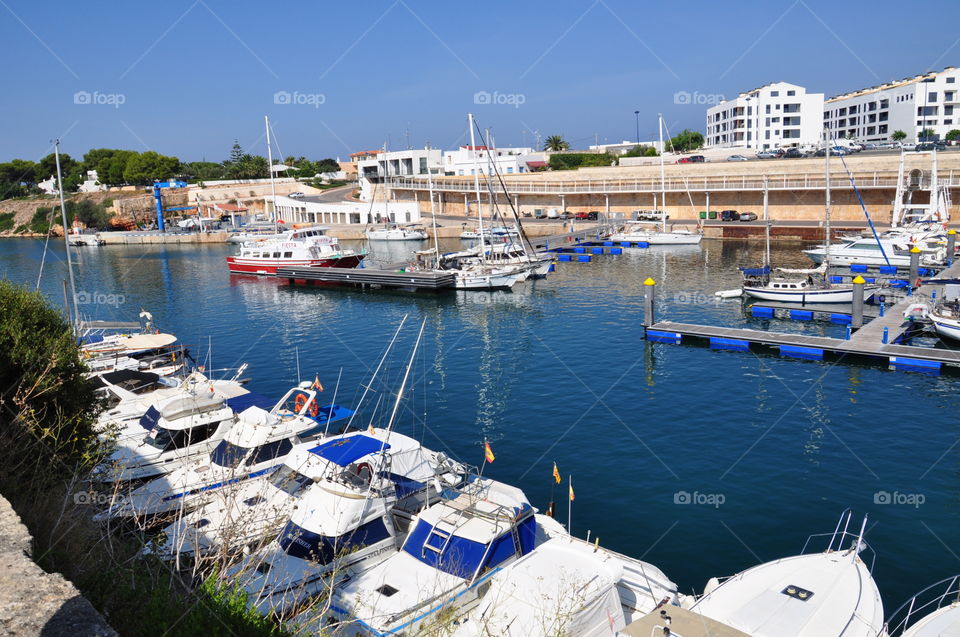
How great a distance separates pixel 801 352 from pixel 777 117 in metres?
90.9

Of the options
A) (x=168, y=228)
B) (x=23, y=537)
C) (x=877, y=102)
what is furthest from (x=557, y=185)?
(x=23, y=537)

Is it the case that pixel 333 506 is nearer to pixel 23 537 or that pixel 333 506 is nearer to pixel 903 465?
pixel 23 537

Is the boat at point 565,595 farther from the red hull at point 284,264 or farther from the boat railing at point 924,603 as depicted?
the red hull at point 284,264

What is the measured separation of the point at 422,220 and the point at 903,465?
7270 cm

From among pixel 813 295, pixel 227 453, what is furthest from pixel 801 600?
pixel 813 295

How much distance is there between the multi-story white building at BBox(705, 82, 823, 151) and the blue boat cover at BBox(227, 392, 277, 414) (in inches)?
3901

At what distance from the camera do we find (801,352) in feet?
92.6

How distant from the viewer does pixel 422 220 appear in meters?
86.7

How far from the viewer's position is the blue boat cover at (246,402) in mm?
20158

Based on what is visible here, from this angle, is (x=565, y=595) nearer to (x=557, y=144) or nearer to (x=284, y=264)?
(x=284, y=264)
